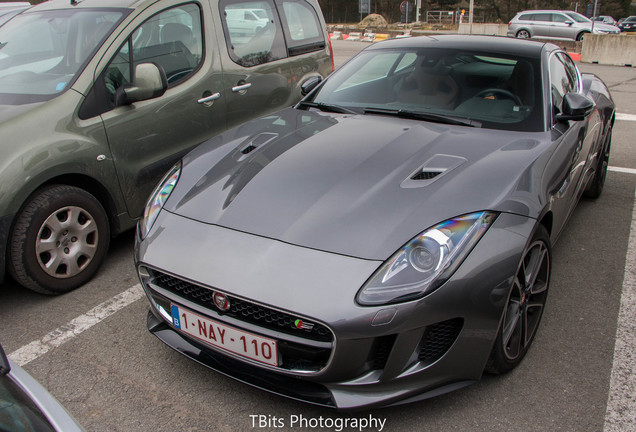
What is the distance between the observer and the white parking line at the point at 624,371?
7.23 ft

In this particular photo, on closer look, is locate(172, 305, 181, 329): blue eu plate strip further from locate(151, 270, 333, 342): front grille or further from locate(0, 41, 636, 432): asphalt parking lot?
locate(0, 41, 636, 432): asphalt parking lot

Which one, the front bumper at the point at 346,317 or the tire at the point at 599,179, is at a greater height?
the front bumper at the point at 346,317

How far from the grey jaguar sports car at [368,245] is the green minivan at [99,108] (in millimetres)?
726

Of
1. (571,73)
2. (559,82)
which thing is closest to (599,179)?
(571,73)

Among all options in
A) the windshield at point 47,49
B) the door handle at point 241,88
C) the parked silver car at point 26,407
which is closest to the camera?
the parked silver car at point 26,407

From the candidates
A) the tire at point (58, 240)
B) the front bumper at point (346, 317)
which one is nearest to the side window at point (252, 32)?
the tire at point (58, 240)

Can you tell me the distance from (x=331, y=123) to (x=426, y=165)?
0.79m

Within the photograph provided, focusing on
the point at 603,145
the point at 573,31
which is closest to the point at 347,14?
the point at 573,31

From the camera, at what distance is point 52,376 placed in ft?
8.24

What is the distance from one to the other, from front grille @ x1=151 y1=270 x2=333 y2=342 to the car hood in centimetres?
29

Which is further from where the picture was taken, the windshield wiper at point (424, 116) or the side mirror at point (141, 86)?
the side mirror at point (141, 86)

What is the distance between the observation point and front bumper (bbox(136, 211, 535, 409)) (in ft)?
6.38

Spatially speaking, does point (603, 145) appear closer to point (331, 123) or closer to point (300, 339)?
point (331, 123)

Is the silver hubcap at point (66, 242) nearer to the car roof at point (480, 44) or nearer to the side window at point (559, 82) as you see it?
the car roof at point (480, 44)
